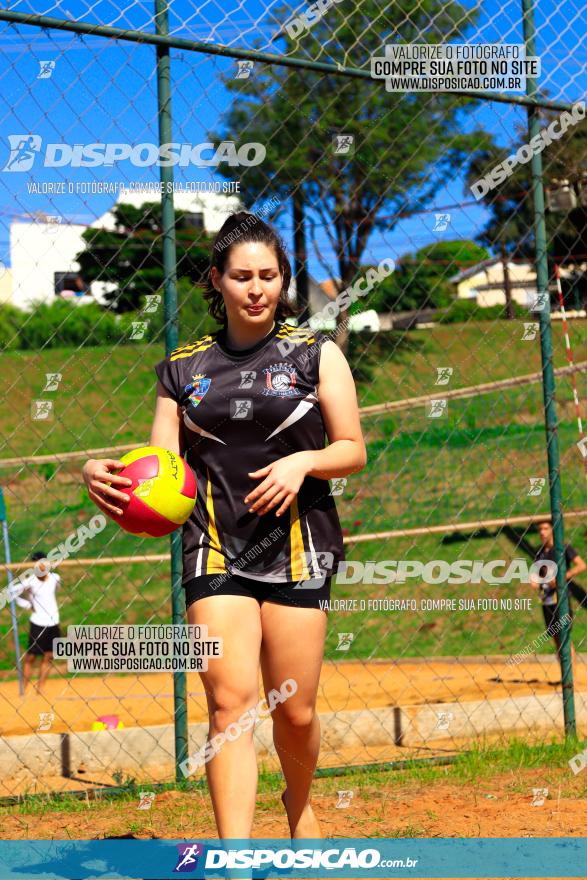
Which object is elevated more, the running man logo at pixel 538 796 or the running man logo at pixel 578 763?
the running man logo at pixel 578 763

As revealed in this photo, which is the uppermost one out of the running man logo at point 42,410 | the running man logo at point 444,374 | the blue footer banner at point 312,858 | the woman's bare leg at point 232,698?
the running man logo at point 444,374

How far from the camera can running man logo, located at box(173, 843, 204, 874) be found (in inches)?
138

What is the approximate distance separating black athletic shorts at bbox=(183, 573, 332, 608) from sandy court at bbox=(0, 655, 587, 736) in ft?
14.8

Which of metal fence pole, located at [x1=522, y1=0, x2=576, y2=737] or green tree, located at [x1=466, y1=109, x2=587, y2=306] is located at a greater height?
green tree, located at [x1=466, y1=109, x2=587, y2=306]

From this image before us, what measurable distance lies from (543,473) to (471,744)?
946 centimetres

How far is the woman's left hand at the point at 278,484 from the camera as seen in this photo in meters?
2.99

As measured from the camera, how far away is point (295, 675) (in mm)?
3219

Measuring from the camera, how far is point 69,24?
4574 mm

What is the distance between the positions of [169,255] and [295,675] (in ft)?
8.02

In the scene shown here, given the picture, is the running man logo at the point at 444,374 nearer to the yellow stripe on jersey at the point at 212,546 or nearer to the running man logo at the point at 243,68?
the running man logo at the point at 243,68

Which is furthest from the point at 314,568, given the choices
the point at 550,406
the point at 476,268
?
the point at 476,268

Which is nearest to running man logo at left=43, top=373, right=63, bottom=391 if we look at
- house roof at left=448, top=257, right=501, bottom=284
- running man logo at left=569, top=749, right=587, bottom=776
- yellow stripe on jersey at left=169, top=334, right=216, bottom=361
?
yellow stripe on jersey at left=169, top=334, right=216, bottom=361

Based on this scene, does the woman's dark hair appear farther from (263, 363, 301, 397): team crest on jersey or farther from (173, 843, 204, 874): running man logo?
(173, 843, 204, 874): running man logo

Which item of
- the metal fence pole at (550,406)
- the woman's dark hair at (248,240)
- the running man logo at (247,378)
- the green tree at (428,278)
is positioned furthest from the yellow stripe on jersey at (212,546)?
the metal fence pole at (550,406)
